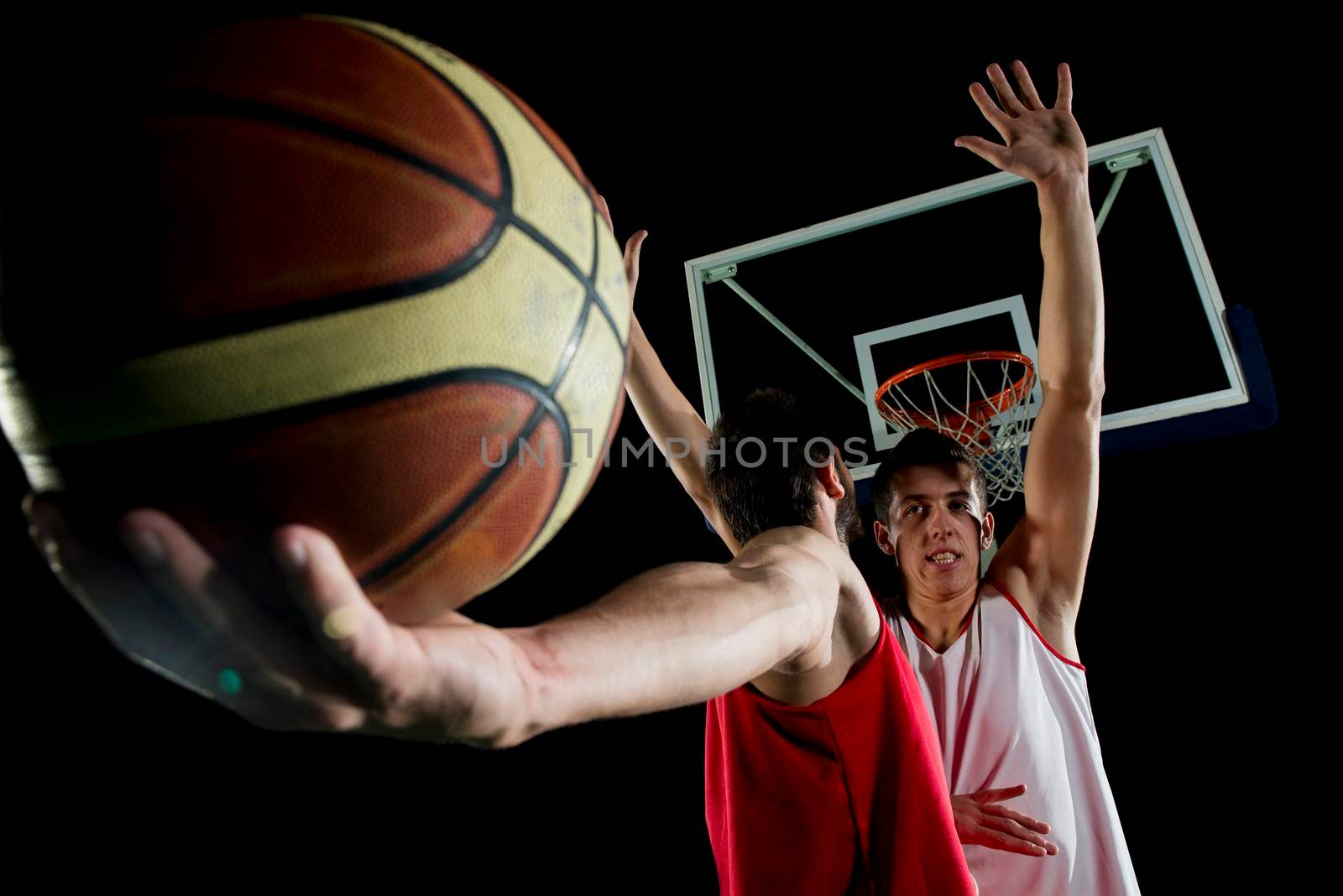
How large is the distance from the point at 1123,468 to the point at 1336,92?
1.98 m

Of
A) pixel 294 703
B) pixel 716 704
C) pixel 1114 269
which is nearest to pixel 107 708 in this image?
pixel 716 704

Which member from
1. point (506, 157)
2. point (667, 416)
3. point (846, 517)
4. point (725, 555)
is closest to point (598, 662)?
point (506, 157)

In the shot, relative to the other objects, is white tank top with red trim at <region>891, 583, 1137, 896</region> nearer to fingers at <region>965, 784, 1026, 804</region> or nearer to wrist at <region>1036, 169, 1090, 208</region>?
fingers at <region>965, 784, 1026, 804</region>

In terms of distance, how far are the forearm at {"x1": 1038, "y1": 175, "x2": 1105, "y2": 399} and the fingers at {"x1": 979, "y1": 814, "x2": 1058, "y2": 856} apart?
93cm

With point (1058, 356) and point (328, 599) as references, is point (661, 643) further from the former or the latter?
point (1058, 356)

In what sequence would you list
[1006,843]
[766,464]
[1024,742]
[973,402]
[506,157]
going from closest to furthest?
[506,157] < [766,464] < [1006,843] < [1024,742] < [973,402]

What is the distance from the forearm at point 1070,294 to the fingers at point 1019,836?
93 centimetres

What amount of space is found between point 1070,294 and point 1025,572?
0.75 m

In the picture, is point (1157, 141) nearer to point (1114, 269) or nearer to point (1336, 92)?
point (1114, 269)

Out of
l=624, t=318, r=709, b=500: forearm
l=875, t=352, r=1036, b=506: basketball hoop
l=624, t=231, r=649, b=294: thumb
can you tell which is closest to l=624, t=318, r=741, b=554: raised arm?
l=624, t=318, r=709, b=500: forearm

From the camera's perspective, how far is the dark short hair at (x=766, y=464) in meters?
1.23

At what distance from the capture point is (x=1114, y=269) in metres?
4.04

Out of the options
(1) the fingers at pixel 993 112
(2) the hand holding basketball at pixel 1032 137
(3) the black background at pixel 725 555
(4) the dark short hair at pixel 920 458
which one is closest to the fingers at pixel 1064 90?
(2) the hand holding basketball at pixel 1032 137

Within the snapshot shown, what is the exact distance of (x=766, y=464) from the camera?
1.27 meters
